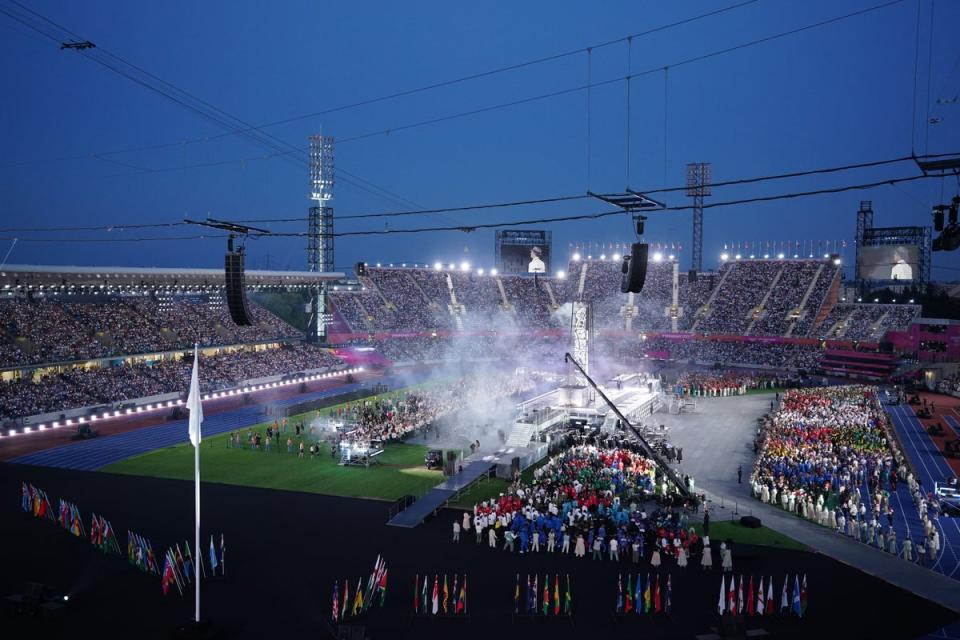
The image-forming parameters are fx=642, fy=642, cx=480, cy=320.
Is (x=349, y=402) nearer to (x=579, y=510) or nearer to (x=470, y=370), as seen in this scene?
(x=470, y=370)

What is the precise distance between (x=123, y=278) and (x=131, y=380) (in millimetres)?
8389

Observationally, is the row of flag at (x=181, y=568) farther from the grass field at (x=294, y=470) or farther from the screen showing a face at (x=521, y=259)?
the screen showing a face at (x=521, y=259)

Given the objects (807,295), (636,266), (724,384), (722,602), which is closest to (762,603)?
(722,602)

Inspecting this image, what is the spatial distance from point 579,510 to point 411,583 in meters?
5.44

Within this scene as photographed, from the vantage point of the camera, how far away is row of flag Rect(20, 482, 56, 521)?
18.7 meters

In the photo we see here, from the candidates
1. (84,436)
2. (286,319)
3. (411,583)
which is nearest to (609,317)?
(286,319)

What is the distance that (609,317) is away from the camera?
70.2 metres

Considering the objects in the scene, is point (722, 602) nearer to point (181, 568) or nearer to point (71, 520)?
point (181, 568)

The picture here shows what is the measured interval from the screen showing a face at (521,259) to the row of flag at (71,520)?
63145 mm

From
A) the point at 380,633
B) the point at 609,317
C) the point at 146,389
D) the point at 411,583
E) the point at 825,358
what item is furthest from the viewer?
the point at 609,317

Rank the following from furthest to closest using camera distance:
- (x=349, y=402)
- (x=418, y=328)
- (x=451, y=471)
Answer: (x=418, y=328)
(x=349, y=402)
(x=451, y=471)

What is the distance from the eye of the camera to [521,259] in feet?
258

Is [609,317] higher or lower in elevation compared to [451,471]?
higher

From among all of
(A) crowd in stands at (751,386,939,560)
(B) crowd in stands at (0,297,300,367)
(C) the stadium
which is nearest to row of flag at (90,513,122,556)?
(C) the stadium
